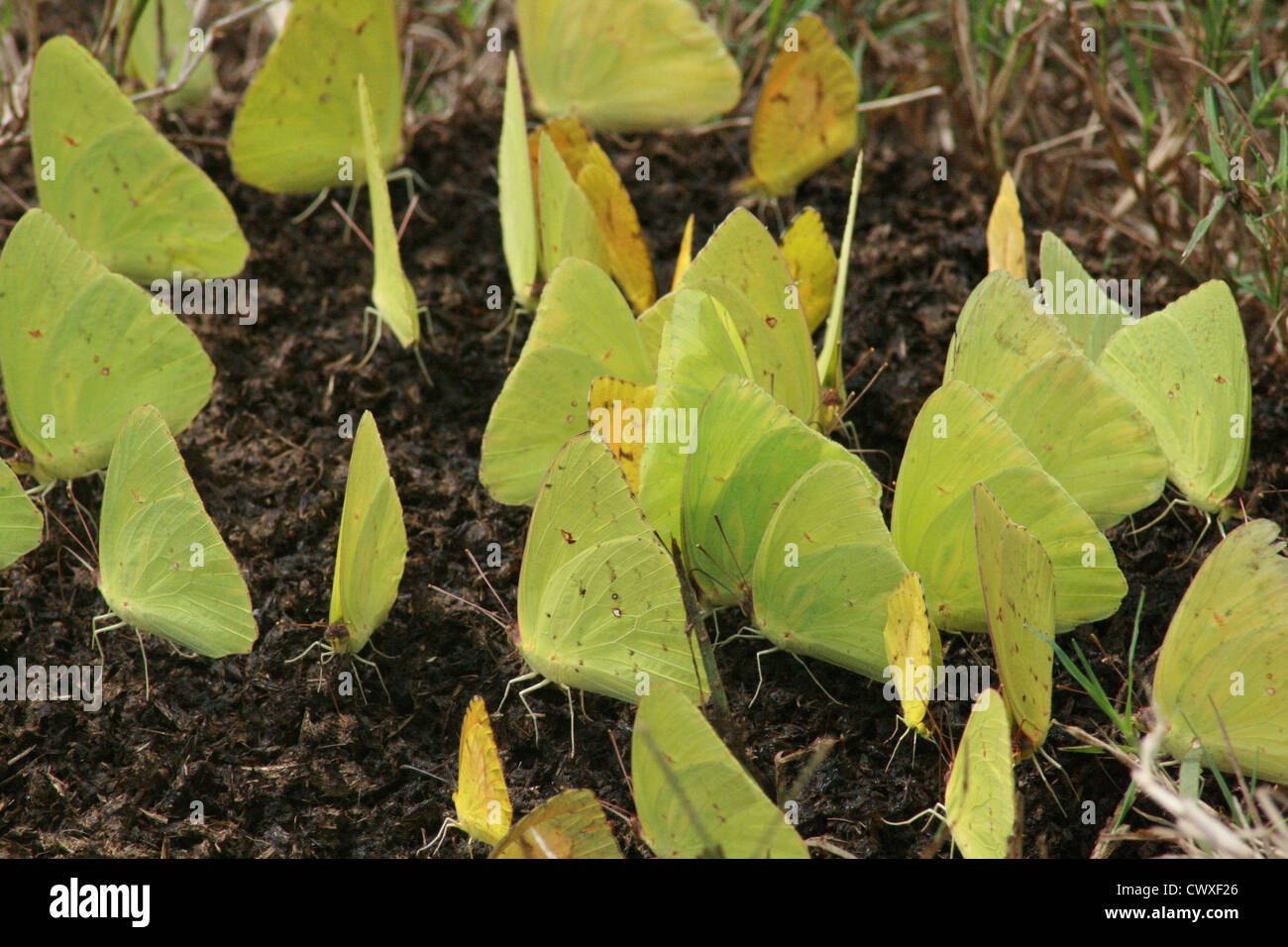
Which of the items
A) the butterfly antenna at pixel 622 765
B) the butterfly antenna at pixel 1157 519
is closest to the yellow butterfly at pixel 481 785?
the butterfly antenna at pixel 622 765

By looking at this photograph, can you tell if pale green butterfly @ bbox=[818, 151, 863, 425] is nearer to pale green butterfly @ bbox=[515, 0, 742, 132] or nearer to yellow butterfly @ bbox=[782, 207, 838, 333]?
yellow butterfly @ bbox=[782, 207, 838, 333]

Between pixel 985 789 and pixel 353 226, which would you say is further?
pixel 353 226

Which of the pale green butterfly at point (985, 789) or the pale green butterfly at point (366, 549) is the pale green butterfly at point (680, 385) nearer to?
the pale green butterfly at point (366, 549)

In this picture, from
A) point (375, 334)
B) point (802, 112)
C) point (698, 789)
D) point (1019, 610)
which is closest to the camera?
point (698, 789)

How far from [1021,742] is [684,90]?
130 cm

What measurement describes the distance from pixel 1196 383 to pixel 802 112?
2.57 ft

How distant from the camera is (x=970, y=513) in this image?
3.98ft

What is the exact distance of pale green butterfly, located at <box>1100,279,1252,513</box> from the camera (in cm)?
141

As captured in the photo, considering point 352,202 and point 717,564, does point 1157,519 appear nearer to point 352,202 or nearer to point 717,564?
point 717,564

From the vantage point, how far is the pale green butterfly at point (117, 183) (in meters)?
1.65

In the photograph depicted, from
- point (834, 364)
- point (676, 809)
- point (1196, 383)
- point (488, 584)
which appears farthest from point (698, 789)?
point (1196, 383)

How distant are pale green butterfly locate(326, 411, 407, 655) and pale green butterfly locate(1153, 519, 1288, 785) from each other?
2.65 feet

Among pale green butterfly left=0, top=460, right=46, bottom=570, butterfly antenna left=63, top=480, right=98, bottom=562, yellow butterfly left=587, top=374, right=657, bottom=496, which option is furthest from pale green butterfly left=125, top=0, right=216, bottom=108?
yellow butterfly left=587, top=374, right=657, bottom=496
